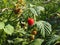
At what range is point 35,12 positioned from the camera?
7.28 feet

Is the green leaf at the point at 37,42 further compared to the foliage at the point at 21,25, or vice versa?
the green leaf at the point at 37,42

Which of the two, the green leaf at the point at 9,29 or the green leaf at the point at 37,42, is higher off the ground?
the green leaf at the point at 9,29

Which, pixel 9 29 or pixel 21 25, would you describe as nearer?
pixel 9 29

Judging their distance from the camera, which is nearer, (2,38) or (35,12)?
(35,12)

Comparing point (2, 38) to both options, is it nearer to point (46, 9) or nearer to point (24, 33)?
point (24, 33)

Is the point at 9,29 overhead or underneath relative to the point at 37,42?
overhead

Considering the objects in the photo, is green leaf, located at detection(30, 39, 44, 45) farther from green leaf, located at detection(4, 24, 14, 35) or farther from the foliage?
green leaf, located at detection(4, 24, 14, 35)

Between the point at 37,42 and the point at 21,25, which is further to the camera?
the point at 21,25

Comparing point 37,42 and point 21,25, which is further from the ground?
point 21,25

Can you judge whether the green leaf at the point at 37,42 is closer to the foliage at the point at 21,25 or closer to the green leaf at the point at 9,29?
the foliage at the point at 21,25

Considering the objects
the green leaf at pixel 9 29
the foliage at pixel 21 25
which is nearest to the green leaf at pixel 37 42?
the foliage at pixel 21 25

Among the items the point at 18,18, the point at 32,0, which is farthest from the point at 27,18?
the point at 32,0

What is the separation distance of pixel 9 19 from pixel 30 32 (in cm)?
29

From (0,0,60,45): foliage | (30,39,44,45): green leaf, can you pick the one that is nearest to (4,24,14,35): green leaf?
(0,0,60,45): foliage
